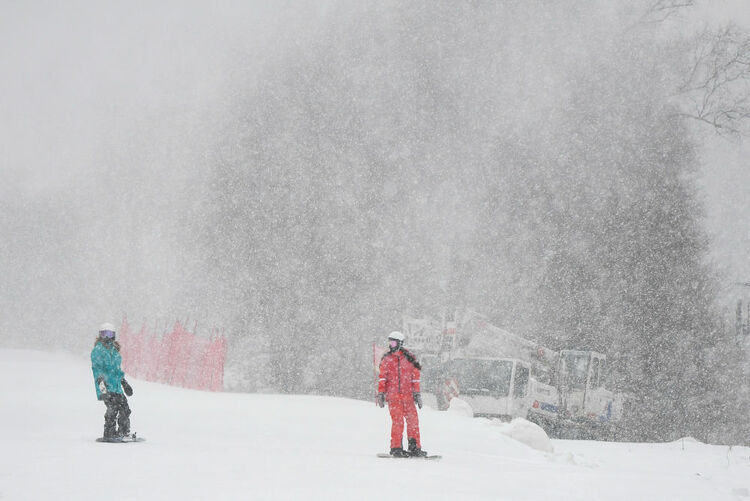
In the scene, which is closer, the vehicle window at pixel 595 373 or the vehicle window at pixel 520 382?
the vehicle window at pixel 520 382

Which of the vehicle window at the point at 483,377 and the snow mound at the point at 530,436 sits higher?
the vehicle window at the point at 483,377

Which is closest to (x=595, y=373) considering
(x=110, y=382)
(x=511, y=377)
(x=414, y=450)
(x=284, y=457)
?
(x=511, y=377)

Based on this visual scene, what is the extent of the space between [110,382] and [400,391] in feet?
11.1

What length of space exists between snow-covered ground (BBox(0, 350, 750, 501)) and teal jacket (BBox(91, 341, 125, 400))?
2.36 ft

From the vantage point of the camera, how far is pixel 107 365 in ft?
27.8

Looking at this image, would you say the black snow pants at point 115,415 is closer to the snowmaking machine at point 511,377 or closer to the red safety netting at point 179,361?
the red safety netting at point 179,361

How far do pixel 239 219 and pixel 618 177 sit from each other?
17.7 m

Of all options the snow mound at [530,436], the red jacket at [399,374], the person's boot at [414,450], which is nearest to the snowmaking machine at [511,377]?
the snow mound at [530,436]

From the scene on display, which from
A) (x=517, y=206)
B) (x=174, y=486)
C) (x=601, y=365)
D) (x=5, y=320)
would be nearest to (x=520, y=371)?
(x=601, y=365)

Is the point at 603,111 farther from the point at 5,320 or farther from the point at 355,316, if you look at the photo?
the point at 5,320

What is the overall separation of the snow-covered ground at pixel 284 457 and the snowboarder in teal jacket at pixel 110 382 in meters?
0.40

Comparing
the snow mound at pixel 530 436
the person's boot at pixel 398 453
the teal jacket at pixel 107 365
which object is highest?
the teal jacket at pixel 107 365

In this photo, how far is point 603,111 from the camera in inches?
1331

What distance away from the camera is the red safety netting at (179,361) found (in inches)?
731
